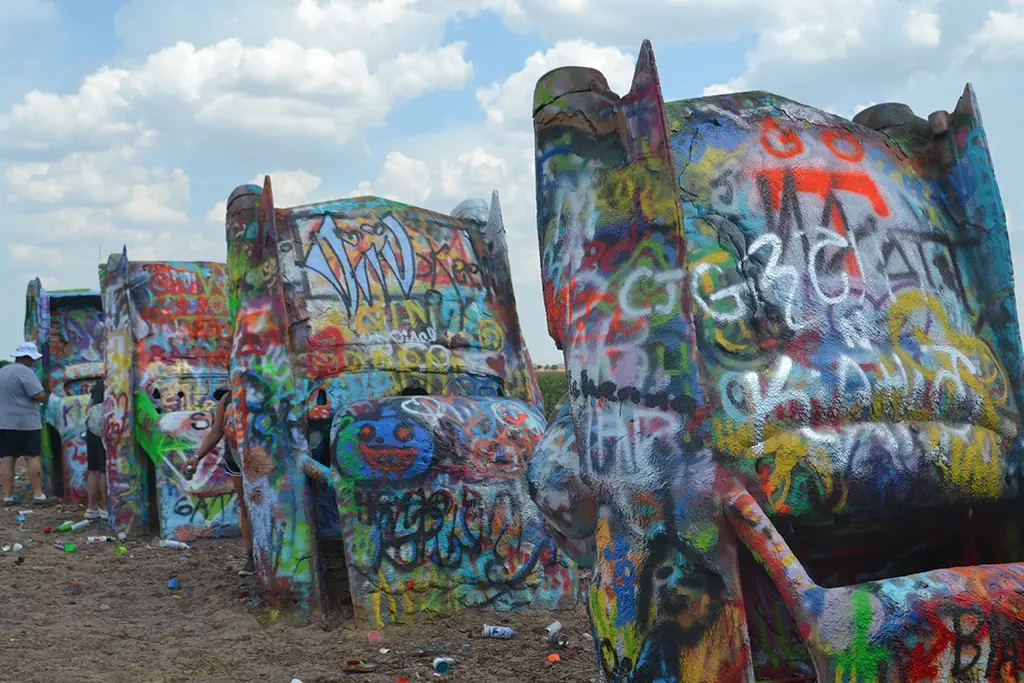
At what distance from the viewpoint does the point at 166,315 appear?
1084 centimetres

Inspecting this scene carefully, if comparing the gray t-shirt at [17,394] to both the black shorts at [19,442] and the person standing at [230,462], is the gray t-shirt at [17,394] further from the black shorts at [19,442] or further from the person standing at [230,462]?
the person standing at [230,462]

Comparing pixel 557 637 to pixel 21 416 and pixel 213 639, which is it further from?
pixel 21 416

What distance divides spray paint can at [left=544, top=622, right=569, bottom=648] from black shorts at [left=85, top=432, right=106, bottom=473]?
6.95m

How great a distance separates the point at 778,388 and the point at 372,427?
363 centimetres

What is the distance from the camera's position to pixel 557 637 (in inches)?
246

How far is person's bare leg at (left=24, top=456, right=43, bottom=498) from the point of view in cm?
1300

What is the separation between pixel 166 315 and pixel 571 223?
321 inches

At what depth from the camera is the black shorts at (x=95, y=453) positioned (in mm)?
11586

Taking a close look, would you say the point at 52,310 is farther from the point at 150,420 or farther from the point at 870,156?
the point at 870,156

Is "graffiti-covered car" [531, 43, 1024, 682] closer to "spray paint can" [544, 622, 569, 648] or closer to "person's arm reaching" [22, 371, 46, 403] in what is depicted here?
"spray paint can" [544, 622, 569, 648]

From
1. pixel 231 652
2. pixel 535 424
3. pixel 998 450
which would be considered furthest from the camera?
pixel 535 424

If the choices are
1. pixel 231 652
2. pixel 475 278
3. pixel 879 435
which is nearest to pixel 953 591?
pixel 879 435

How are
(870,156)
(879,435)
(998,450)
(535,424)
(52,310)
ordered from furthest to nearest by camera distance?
(52,310)
(535,424)
(870,156)
(998,450)
(879,435)

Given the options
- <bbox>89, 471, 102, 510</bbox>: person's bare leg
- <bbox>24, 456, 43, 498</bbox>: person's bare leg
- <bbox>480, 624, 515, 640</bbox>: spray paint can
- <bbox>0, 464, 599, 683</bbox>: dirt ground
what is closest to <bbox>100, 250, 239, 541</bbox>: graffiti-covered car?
<bbox>89, 471, 102, 510</bbox>: person's bare leg
